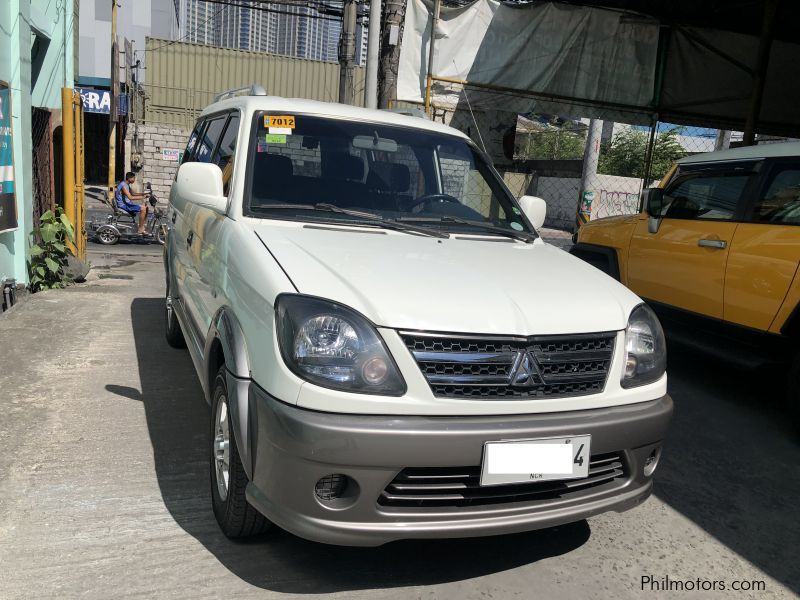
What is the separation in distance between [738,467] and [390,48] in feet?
19.1

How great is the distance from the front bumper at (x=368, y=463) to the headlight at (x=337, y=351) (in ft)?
0.35

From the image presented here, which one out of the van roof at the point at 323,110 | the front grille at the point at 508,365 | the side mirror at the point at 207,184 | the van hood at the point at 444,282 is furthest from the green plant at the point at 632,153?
the front grille at the point at 508,365

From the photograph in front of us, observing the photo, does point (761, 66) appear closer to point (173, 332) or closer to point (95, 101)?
point (173, 332)

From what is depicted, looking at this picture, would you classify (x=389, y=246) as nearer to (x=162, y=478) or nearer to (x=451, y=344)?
(x=451, y=344)

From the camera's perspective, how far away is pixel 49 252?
735cm

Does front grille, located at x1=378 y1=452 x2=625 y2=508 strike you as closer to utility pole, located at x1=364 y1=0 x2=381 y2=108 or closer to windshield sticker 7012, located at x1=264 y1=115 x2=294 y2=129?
windshield sticker 7012, located at x1=264 y1=115 x2=294 y2=129

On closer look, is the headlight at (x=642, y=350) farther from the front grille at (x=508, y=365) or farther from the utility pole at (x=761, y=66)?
the utility pole at (x=761, y=66)

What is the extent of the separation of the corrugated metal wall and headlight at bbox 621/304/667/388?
19.7 metres

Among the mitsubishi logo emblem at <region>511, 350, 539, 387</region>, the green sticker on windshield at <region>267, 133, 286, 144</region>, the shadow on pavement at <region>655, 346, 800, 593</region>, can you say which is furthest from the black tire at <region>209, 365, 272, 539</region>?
the shadow on pavement at <region>655, 346, 800, 593</region>

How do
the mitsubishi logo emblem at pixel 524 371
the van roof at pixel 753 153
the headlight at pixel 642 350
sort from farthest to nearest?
the van roof at pixel 753 153, the headlight at pixel 642 350, the mitsubishi logo emblem at pixel 524 371

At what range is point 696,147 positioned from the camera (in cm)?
3994

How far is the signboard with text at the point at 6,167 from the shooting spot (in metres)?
6.02

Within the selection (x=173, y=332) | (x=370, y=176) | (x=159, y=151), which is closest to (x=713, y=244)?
(x=370, y=176)

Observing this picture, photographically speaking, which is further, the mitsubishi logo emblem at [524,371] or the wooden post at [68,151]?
the wooden post at [68,151]
